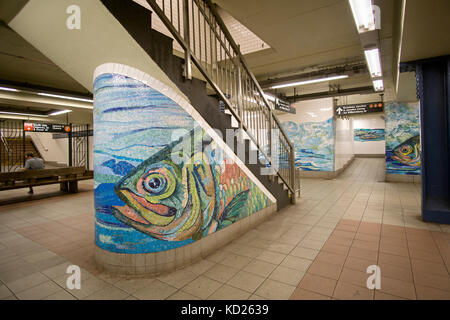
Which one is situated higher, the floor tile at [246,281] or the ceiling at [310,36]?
the ceiling at [310,36]

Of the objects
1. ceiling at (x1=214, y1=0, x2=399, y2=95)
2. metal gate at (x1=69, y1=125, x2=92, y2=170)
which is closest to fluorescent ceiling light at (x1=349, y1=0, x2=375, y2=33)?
ceiling at (x1=214, y1=0, x2=399, y2=95)

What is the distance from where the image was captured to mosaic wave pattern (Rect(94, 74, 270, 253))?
2.67 meters

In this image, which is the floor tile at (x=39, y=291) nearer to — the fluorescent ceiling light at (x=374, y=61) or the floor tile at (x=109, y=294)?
the floor tile at (x=109, y=294)

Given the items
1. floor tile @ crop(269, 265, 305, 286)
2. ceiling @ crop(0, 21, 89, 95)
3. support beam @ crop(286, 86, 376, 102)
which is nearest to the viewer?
floor tile @ crop(269, 265, 305, 286)

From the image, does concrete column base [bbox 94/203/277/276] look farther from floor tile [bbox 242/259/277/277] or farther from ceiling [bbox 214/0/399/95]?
ceiling [bbox 214/0/399/95]

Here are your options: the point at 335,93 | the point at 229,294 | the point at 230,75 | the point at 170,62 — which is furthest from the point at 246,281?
the point at 335,93

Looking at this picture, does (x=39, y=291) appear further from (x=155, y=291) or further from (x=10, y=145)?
(x=10, y=145)

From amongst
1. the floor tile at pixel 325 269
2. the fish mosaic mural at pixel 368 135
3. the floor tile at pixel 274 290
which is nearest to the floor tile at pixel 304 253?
the floor tile at pixel 325 269

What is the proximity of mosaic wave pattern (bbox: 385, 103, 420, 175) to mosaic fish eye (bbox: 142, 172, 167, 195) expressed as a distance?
33.0 feet

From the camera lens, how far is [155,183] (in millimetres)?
2750

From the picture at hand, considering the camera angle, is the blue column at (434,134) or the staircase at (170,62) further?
the blue column at (434,134)

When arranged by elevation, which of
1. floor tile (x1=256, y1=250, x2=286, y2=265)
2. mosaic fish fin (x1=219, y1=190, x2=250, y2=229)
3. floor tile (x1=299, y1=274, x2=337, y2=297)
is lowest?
floor tile (x1=299, y1=274, x2=337, y2=297)

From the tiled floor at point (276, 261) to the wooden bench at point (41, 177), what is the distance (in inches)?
75.4

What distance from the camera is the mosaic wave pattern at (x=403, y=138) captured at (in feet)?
30.0
